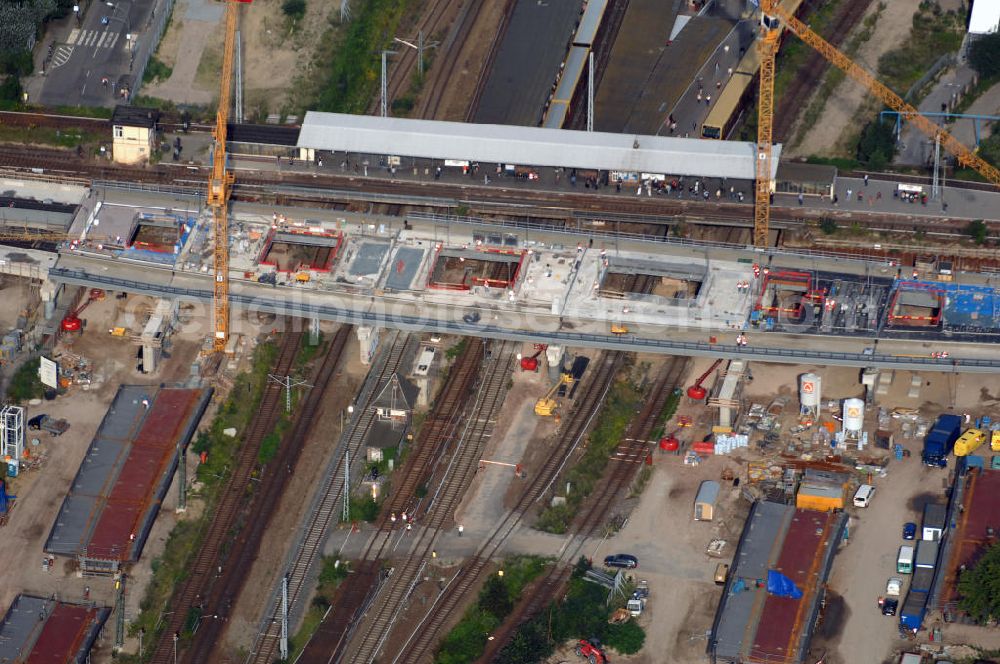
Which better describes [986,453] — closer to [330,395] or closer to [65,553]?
[330,395]

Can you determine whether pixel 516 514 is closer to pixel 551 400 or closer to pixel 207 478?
pixel 551 400

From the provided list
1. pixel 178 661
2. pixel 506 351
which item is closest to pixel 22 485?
pixel 178 661

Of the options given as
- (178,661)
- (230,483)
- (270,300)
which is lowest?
(178,661)

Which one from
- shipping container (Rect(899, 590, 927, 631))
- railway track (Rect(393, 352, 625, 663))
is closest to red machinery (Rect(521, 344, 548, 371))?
railway track (Rect(393, 352, 625, 663))

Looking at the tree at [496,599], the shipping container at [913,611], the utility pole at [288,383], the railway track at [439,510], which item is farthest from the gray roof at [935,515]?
the utility pole at [288,383]

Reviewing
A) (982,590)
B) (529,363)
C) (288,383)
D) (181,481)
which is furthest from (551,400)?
(982,590)
